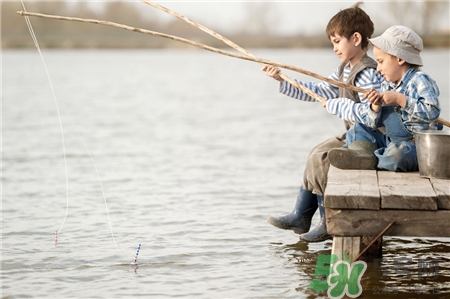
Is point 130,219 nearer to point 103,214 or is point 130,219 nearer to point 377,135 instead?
point 103,214

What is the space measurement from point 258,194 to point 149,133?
5192 mm

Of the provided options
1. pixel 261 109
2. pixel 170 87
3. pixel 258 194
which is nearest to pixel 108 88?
pixel 170 87

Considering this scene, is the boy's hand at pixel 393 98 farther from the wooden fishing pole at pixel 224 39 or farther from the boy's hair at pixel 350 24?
the boy's hair at pixel 350 24

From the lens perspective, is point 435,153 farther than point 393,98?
No

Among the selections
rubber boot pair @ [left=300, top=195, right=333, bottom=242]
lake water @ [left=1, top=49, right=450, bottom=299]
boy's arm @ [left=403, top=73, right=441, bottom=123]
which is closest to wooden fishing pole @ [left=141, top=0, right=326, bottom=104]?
boy's arm @ [left=403, top=73, right=441, bottom=123]

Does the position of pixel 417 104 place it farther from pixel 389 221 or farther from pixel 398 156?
pixel 389 221

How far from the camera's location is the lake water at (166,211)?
15.4 feet

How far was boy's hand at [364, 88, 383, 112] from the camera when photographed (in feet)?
14.1

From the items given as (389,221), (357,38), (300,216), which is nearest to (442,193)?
(389,221)

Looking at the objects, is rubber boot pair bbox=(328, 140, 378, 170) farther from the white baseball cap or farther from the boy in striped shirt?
the white baseball cap

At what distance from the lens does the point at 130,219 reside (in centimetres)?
634

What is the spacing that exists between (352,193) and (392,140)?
866 millimetres

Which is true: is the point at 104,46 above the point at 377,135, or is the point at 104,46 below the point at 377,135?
above

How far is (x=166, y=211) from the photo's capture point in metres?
6.60
